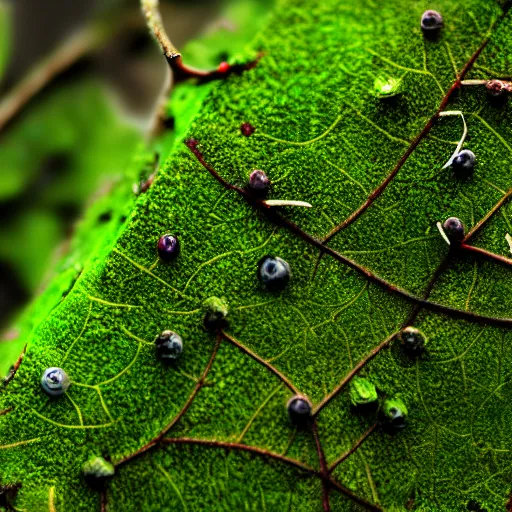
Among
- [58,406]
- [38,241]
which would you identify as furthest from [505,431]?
[38,241]

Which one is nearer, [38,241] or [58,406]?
[58,406]

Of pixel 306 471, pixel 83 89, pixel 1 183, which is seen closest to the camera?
pixel 306 471

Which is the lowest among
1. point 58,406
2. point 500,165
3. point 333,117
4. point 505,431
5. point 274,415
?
point 505,431

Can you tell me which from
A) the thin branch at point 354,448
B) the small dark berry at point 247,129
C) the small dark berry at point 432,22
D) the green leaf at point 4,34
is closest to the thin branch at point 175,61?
the small dark berry at point 247,129

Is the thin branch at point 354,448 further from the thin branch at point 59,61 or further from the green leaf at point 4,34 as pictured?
the green leaf at point 4,34

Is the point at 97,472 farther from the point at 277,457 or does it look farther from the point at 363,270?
the point at 363,270

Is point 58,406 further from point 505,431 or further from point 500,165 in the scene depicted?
point 500,165
